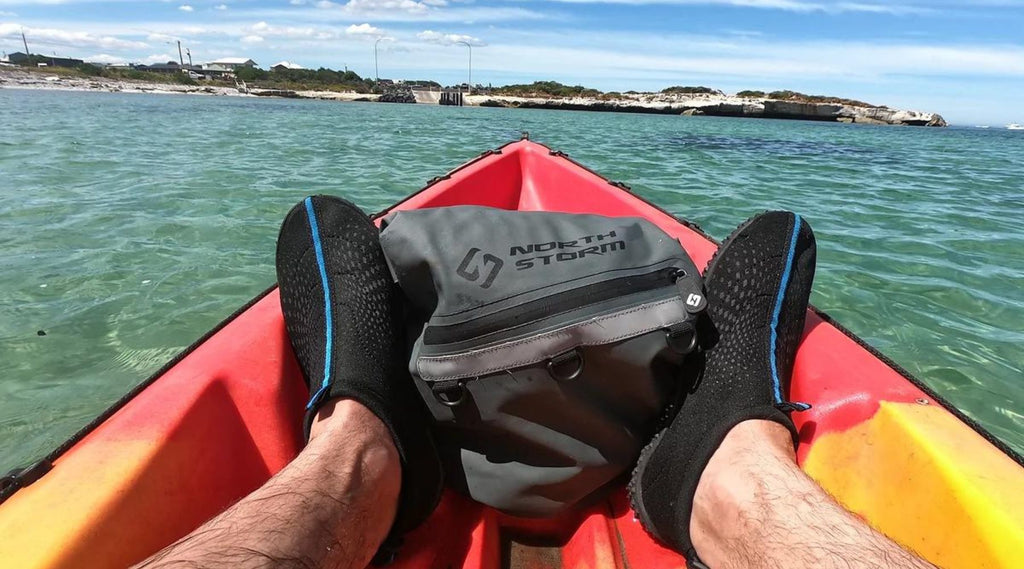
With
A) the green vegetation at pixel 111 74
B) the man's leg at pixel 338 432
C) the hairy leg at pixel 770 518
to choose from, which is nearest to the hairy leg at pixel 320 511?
the man's leg at pixel 338 432

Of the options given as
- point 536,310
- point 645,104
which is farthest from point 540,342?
point 645,104

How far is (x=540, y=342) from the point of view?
114 cm

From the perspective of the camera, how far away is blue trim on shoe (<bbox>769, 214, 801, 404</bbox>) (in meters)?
1.24

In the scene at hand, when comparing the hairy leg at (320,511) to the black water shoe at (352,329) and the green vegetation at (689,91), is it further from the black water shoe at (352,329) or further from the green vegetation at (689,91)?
the green vegetation at (689,91)

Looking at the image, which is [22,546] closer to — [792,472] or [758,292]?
[792,472]

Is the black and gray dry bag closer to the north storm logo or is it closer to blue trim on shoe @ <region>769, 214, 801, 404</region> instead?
the north storm logo

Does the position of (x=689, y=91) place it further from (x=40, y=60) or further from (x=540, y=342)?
(x=40, y=60)

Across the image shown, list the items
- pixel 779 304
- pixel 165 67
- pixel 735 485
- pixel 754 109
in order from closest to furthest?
pixel 735 485 → pixel 779 304 → pixel 754 109 → pixel 165 67

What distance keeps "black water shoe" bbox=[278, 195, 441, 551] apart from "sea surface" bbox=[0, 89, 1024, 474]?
5.42 ft

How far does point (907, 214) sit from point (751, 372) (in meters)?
6.00

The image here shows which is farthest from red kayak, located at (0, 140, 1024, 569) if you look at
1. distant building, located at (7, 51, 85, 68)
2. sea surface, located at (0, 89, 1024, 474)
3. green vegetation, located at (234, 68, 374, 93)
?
distant building, located at (7, 51, 85, 68)

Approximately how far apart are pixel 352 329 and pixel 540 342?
1.53ft

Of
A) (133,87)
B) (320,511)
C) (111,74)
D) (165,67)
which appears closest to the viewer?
(320,511)

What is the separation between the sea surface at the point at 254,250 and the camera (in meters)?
2.62
